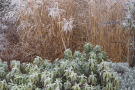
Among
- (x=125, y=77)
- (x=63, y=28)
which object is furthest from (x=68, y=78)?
(x=63, y=28)

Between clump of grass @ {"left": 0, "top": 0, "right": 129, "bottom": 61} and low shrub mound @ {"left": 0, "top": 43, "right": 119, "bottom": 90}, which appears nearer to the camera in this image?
low shrub mound @ {"left": 0, "top": 43, "right": 119, "bottom": 90}

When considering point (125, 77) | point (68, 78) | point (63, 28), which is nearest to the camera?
point (68, 78)

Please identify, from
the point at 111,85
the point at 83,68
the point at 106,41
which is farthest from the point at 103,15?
the point at 111,85

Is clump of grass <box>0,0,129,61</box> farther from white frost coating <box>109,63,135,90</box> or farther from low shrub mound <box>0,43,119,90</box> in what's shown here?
low shrub mound <box>0,43,119,90</box>

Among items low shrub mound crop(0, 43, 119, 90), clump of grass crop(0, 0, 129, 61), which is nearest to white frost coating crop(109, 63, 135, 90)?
low shrub mound crop(0, 43, 119, 90)

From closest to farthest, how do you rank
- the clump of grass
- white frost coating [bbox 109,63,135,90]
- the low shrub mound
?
the low shrub mound
white frost coating [bbox 109,63,135,90]
the clump of grass

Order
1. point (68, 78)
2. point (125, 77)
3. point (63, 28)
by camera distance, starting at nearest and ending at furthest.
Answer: point (68, 78)
point (125, 77)
point (63, 28)

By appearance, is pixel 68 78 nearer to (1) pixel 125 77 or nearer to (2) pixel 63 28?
(1) pixel 125 77

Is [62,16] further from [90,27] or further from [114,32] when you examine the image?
[114,32]

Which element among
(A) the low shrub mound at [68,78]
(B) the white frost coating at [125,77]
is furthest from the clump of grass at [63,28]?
(A) the low shrub mound at [68,78]

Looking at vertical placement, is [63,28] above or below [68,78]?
above

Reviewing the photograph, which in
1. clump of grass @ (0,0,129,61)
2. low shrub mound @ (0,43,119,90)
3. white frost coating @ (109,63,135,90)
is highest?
clump of grass @ (0,0,129,61)

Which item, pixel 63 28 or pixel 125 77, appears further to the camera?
pixel 63 28

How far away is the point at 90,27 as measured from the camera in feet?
8.54
